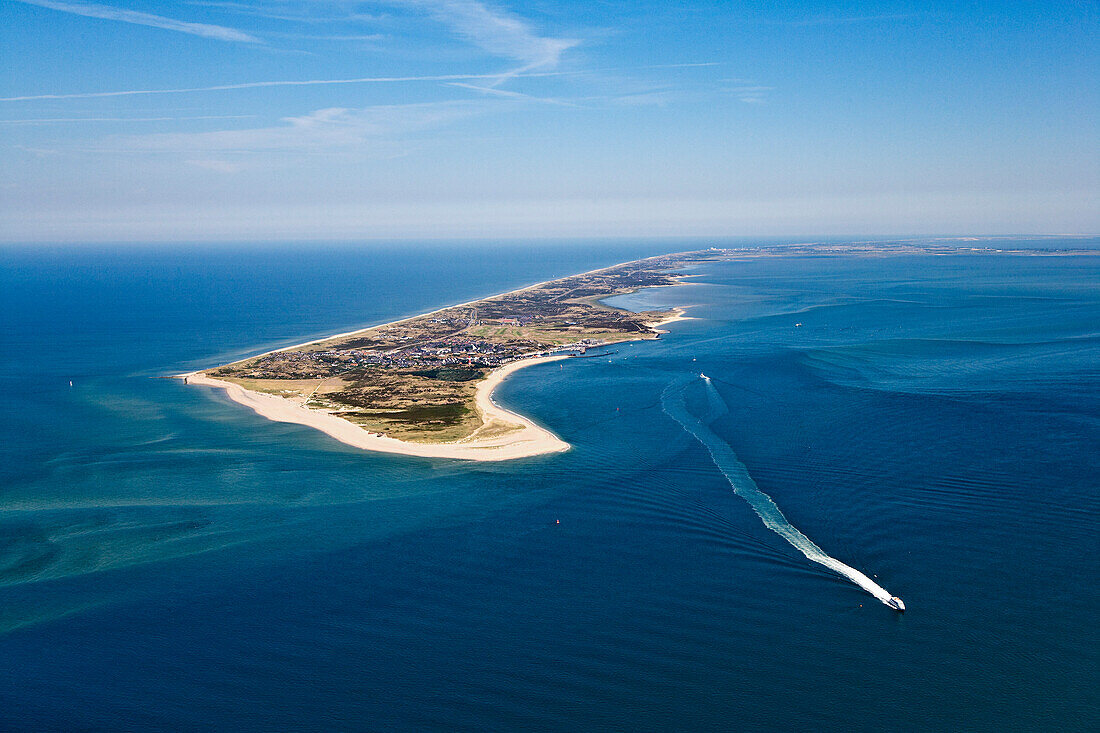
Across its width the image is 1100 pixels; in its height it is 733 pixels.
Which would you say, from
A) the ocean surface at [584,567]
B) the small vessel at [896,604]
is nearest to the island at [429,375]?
the ocean surface at [584,567]

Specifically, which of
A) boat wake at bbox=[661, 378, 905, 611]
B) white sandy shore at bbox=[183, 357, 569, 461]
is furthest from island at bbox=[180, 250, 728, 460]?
boat wake at bbox=[661, 378, 905, 611]

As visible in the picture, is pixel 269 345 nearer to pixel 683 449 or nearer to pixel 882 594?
pixel 683 449

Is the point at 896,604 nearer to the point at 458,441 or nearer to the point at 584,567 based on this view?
the point at 584,567

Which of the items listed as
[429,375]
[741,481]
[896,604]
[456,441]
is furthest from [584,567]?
[429,375]

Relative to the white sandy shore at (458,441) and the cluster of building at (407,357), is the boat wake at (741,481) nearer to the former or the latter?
the white sandy shore at (458,441)

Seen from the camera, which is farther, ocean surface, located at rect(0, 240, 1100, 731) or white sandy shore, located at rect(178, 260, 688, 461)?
white sandy shore, located at rect(178, 260, 688, 461)

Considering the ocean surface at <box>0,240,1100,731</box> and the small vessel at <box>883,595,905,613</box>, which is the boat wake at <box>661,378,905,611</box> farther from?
the ocean surface at <box>0,240,1100,731</box>

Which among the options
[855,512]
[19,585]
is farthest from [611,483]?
[19,585]
